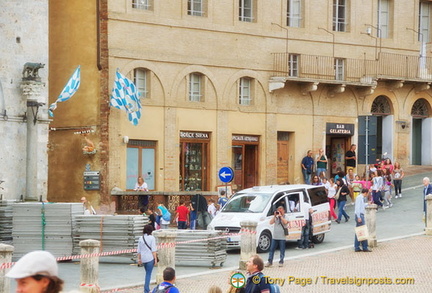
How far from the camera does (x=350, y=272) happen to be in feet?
77.7

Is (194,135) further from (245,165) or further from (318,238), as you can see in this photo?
(318,238)

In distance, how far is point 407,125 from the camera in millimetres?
48156

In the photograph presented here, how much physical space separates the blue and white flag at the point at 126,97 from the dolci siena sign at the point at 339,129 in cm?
1128

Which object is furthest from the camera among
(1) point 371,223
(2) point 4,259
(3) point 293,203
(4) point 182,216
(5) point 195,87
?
(5) point 195,87

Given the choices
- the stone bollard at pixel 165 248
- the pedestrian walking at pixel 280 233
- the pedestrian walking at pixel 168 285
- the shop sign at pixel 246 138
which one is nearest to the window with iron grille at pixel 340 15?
the shop sign at pixel 246 138

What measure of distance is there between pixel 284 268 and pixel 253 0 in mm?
20640

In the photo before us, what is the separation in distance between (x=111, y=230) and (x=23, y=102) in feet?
22.1

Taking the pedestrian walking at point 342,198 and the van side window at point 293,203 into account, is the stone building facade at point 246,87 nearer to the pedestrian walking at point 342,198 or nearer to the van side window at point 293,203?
the pedestrian walking at point 342,198

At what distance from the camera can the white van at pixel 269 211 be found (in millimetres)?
28031

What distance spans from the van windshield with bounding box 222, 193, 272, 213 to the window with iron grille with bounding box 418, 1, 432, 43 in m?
23.0

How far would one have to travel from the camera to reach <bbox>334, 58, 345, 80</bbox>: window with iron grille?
4594cm

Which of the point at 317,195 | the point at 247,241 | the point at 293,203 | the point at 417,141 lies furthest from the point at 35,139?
the point at 417,141

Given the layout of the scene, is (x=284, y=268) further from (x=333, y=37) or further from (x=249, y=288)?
(x=333, y=37)

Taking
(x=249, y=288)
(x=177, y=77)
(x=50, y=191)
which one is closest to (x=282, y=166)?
(x=177, y=77)
